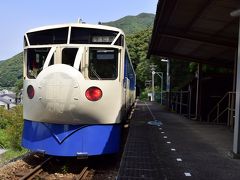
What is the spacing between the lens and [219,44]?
1388 cm

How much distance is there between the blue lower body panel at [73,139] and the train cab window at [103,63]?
1188 mm

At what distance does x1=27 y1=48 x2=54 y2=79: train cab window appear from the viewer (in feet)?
28.7

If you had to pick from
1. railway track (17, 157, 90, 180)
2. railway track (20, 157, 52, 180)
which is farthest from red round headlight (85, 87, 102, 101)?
railway track (20, 157, 52, 180)

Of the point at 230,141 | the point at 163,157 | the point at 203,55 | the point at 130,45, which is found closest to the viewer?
the point at 163,157

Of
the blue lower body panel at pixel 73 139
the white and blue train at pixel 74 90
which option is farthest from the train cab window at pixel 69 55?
the blue lower body panel at pixel 73 139

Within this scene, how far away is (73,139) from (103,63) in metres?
1.92

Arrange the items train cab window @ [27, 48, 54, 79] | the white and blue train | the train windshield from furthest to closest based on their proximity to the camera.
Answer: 1. train cab window @ [27, 48, 54, 79]
2. the train windshield
3. the white and blue train

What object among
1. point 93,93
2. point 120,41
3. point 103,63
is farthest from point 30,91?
point 120,41

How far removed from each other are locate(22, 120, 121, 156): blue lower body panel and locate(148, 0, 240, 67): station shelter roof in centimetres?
397

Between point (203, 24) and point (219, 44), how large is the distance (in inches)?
86.9

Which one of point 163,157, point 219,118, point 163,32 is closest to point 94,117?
point 163,157

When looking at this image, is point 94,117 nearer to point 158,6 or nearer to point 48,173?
point 48,173

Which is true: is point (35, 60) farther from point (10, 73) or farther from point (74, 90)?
point (10, 73)

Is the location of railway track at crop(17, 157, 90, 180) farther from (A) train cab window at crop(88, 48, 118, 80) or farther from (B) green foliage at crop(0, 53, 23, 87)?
(B) green foliage at crop(0, 53, 23, 87)
